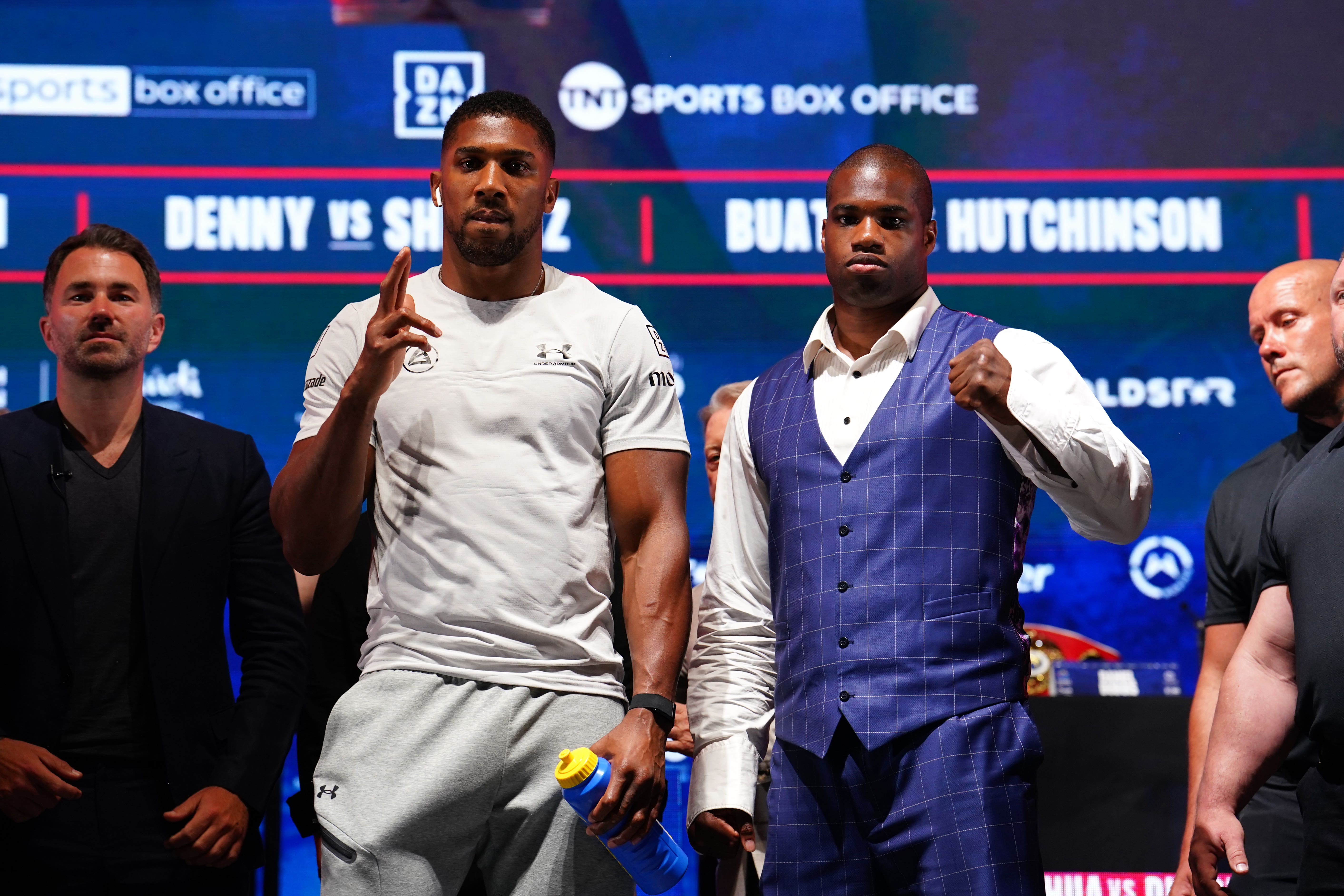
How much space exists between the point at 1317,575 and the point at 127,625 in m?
1.90

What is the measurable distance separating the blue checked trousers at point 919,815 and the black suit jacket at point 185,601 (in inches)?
39.3

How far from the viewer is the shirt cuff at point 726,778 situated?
2.04 m

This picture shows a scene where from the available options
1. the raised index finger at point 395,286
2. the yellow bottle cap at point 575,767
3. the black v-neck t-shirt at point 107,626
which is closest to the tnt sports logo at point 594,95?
the black v-neck t-shirt at point 107,626

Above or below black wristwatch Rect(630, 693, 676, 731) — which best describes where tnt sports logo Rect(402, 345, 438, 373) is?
above

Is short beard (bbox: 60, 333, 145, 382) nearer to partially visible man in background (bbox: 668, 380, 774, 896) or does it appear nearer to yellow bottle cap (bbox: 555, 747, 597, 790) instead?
partially visible man in background (bbox: 668, 380, 774, 896)

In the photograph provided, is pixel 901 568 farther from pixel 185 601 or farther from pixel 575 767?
pixel 185 601

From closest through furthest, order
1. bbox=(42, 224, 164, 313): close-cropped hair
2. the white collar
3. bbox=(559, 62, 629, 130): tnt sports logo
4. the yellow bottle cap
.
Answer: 1. the yellow bottle cap
2. the white collar
3. bbox=(42, 224, 164, 313): close-cropped hair
4. bbox=(559, 62, 629, 130): tnt sports logo

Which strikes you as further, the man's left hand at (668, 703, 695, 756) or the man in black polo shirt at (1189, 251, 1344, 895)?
the man's left hand at (668, 703, 695, 756)

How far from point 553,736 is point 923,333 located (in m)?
0.87

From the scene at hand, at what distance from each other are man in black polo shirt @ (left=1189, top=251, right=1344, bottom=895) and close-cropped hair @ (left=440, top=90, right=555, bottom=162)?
1.21m

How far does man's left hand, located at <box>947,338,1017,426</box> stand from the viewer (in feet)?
6.17

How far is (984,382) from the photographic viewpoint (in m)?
1.88

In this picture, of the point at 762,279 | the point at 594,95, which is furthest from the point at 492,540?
the point at 594,95

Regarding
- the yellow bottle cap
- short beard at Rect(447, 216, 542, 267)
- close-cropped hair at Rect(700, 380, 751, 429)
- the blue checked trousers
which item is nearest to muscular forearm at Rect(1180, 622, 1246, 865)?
the blue checked trousers
